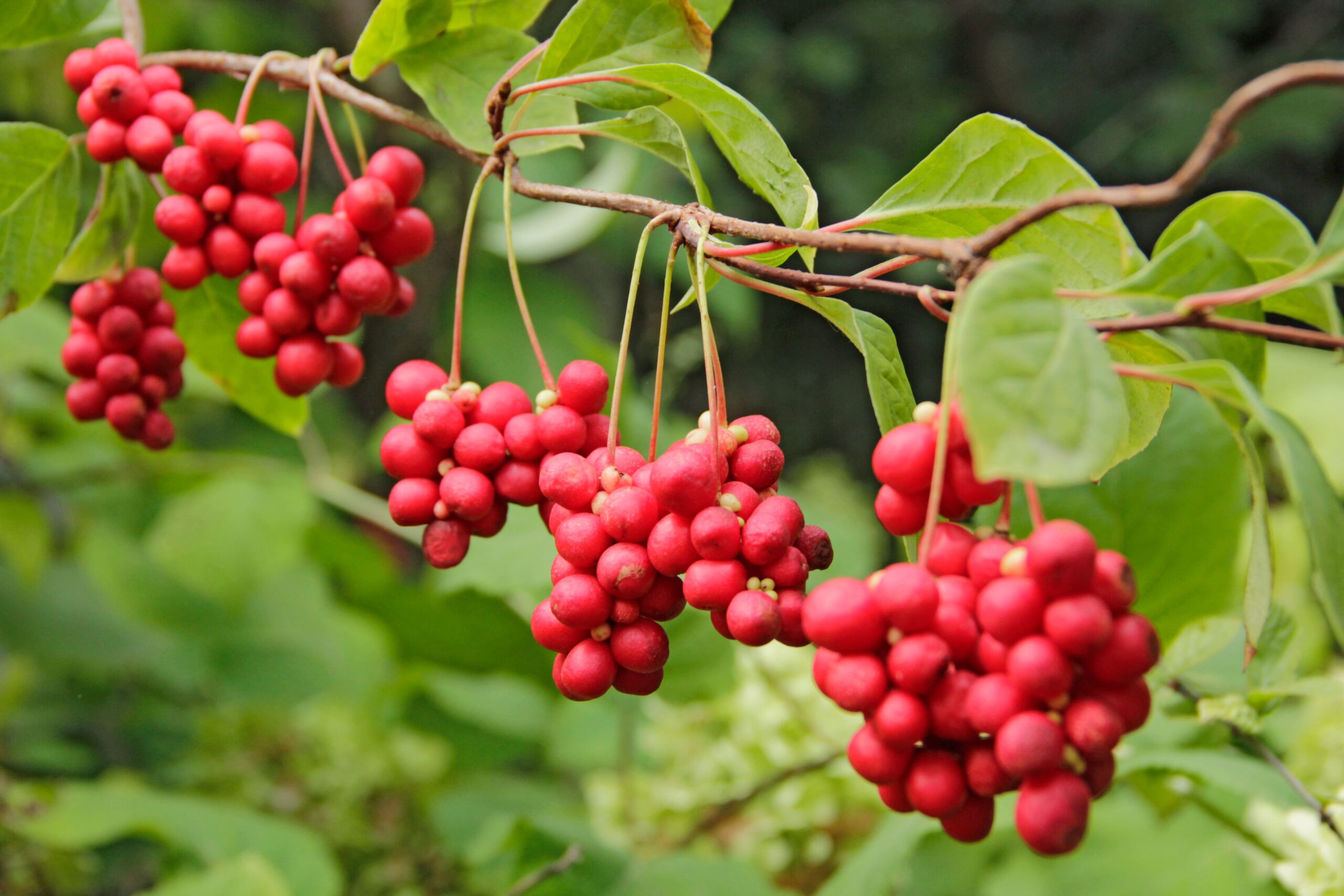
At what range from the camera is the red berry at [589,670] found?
1.31 ft

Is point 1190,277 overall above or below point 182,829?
above

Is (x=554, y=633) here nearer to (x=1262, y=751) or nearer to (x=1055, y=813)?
(x=1055, y=813)

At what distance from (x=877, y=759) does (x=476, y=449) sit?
0.24 metres

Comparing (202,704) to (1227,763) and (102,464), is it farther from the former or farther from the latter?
(1227,763)

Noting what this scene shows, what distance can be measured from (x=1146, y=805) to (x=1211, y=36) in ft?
5.87

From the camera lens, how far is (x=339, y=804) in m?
1.28

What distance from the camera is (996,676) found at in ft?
1.05

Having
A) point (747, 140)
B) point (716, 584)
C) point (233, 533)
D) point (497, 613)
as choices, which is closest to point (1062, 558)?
point (716, 584)

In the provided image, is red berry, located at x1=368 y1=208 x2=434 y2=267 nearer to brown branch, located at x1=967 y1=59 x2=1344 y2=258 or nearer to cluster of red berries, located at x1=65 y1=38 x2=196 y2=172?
cluster of red berries, located at x1=65 y1=38 x2=196 y2=172

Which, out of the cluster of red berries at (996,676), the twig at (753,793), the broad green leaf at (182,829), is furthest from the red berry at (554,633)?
the broad green leaf at (182,829)

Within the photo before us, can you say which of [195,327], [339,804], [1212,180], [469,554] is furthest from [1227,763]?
[1212,180]

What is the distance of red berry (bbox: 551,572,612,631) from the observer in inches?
15.4

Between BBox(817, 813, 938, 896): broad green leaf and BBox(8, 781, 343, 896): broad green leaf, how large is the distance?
52 cm

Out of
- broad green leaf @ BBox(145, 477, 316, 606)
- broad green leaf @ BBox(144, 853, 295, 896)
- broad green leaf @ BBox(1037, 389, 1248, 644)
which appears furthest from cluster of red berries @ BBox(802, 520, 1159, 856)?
broad green leaf @ BBox(145, 477, 316, 606)
